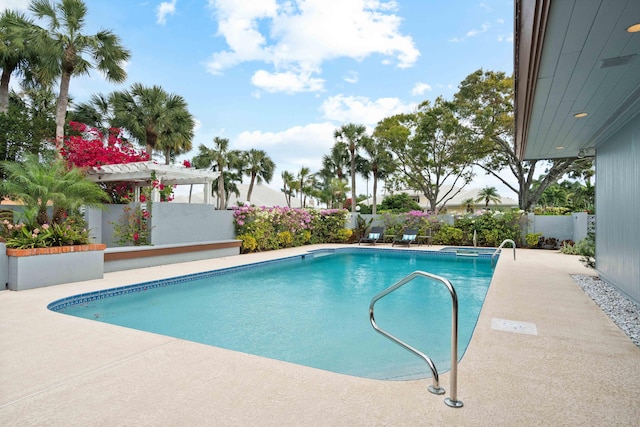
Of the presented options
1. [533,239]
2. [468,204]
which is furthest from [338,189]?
[533,239]

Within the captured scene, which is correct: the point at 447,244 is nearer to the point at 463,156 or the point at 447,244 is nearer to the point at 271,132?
the point at 463,156

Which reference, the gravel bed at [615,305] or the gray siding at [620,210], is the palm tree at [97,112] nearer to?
the gray siding at [620,210]

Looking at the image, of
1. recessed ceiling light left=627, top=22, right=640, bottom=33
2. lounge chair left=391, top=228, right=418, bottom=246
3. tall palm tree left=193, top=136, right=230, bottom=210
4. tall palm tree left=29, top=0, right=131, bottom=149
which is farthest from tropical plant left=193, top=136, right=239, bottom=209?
recessed ceiling light left=627, top=22, right=640, bottom=33

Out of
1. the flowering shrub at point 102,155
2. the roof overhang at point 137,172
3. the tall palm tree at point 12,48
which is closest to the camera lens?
the roof overhang at point 137,172

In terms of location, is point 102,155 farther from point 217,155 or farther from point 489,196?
point 489,196

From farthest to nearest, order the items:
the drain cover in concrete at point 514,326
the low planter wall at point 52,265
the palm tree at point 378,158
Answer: the palm tree at point 378,158
the low planter wall at point 52,265
the drain cover in concrete at point 514,326

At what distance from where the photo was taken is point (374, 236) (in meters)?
16.5

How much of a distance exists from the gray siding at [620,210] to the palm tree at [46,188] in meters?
9.59

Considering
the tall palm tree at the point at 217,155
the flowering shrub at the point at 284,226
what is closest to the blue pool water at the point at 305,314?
the flowering shrub at the point at 284,226

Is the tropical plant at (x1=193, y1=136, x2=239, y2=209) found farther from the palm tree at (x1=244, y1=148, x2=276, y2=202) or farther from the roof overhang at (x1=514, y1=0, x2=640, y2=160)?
the roof overhang at (x1=514, y1=0, x2=640, y2=160)

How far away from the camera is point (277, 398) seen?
2.49 metres

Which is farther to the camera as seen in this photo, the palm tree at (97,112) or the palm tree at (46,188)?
the palm tree at (97,112)

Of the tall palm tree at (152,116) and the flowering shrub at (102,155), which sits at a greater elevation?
the tall palm tree at (152,116)

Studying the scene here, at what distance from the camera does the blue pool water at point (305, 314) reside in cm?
434
